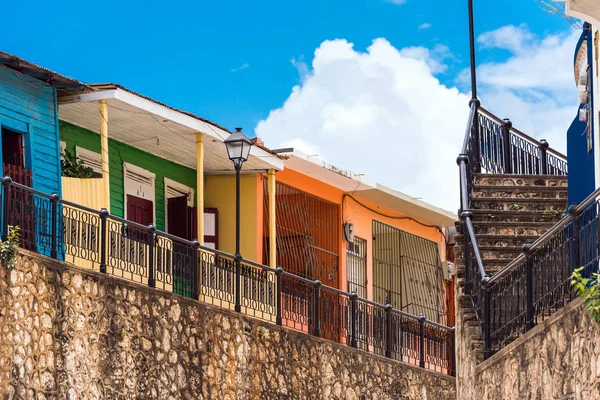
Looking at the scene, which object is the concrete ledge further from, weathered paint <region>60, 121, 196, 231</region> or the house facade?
weathered paint <region>60, 121, 196, 231</region>

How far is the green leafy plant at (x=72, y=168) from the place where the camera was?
65.7 feet

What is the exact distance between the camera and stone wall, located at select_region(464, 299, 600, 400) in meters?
11.3

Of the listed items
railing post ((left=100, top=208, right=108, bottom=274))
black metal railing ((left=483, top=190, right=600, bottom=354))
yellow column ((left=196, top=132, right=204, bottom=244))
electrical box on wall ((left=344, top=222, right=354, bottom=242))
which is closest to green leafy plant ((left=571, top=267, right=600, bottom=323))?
black metal railing ((left=483, top=190, right=600, bottom=354))

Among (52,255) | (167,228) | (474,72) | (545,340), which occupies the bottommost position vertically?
(545,340)

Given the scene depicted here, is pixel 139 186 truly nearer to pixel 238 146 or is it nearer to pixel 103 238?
pixel 238 146

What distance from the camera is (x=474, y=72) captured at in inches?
825

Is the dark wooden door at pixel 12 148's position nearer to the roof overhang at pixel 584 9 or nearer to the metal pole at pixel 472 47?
the metal pole at pixel 472 47

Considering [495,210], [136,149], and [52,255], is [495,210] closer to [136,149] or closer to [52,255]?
[52,255]

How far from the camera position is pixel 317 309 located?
21.6 metres

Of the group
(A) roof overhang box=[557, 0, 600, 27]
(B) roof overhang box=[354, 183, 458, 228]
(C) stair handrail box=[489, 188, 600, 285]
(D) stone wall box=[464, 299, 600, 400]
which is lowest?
(D) stone wall box=[464, 299, 600, 400]

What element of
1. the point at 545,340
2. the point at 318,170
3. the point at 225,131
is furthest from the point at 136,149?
the point at 545,340

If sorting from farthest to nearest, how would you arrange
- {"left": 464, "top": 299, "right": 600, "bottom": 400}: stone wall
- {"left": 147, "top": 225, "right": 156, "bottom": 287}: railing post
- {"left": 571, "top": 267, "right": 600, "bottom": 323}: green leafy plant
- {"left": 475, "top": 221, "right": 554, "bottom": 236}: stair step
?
Result: {"left": 147, "top": 225, "right": 156, "bottom": 287}: railing post
{"left": 475, "top": 221, "right": 554, "bottom": 236}: stair step
{"left": 464, "top": 299, "right": 600, "bottom": 400}: stone wall
{"left": 571, "top": 267, "right": 600, "bottom": 323}: green leafy plant

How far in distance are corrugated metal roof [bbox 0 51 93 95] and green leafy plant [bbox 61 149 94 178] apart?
107cm

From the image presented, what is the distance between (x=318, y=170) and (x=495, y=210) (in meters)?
8.47
